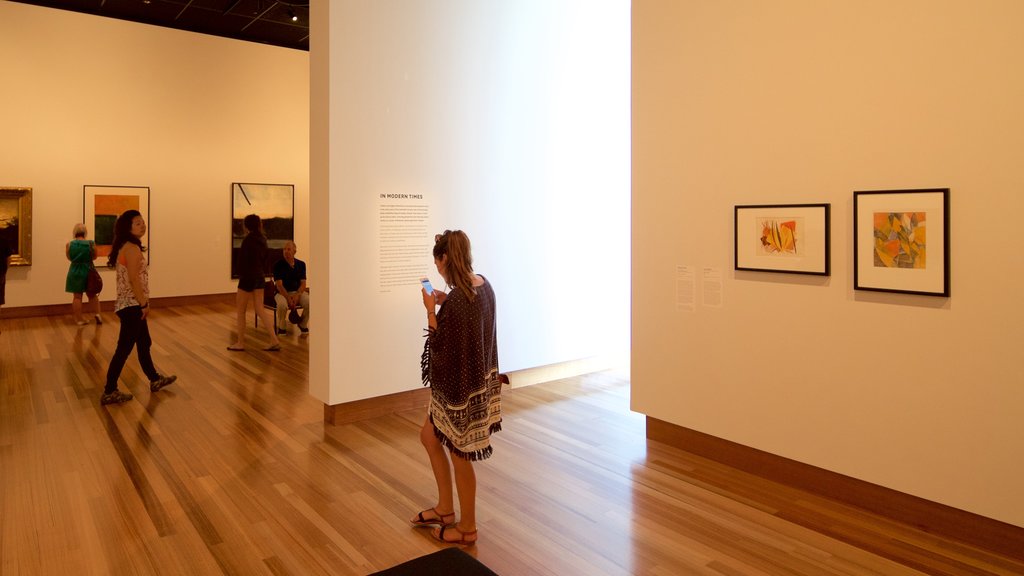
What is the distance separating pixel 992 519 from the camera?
13.2 ft

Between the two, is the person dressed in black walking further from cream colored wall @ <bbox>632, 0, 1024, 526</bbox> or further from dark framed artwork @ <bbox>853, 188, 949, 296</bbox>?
dark framed artwork @ <bbox>853, 188, 949, 296</bbox>

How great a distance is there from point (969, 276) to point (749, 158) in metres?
1.75

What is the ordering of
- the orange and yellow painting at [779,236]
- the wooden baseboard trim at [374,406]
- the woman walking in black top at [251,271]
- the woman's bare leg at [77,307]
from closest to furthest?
1. the orange and yellow painting at [779,236]
2. the wooden baseboard trim at [374,406]
3. the woman walking in black top at [251,271]
4. the woman's bare leg at [77,307]

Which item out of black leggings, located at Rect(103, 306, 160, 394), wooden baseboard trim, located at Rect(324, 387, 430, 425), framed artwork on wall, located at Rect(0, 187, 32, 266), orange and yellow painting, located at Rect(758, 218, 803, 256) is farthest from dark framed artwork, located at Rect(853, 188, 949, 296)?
framed artwork on wall, located at Rect(0, 187, 32, 266)

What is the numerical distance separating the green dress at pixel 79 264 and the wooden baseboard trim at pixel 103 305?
1.65 metres

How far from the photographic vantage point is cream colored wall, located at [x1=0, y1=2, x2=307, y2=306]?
12.8 metres

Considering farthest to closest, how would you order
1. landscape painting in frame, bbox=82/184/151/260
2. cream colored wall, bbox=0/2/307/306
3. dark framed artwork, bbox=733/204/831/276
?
landscape painting in frame, bbox=82/184/151/260 → cream colored wall, bbox=0/2/307/306 → dark framed artwork, bbox=733/204/831/276

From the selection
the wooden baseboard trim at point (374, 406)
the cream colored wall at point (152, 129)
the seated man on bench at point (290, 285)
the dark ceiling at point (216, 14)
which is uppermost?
the dark ceiling at point (216, 14)

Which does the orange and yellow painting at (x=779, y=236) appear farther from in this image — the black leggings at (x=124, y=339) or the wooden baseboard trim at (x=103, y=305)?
the wooden baseboard trim at (x=103, y=305)

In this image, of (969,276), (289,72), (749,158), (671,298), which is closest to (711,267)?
(671,298)

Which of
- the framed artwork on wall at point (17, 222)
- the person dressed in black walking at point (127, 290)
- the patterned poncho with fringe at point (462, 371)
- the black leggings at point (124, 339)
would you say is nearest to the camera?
the patterned poncho with fringe at point (462, 371)

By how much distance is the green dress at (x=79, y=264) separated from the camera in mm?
11906

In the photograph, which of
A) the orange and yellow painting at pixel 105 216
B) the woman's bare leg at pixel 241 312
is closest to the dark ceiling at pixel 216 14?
the orange and yellow painting at pixel 105 216

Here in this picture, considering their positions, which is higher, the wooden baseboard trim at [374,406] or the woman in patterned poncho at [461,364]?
the woman in patterned poncho at [461,364]
